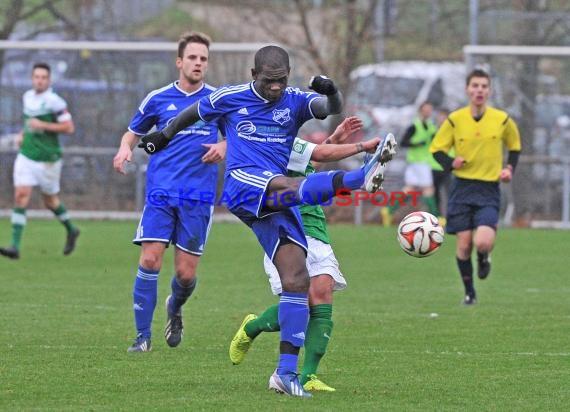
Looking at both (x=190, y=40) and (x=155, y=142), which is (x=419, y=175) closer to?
(x=190, y=40)

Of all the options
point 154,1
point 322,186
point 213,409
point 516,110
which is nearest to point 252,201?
point 322,186

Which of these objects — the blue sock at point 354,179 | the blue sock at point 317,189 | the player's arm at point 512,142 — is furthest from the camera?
the player's arm at point 512,142

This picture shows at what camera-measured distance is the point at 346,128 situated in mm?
7539

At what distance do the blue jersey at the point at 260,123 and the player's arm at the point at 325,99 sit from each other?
0.15 feet

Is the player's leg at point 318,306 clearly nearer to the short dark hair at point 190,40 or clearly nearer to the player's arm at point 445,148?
the short dark hair at point 190,40

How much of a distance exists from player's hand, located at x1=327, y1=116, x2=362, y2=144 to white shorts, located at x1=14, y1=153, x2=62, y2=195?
8.65 m

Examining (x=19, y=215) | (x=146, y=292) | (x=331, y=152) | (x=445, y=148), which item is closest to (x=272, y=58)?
(x=331, y=152)

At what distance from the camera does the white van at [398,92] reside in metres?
22.4

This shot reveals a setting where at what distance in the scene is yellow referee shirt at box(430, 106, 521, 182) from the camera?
1216 centimetres

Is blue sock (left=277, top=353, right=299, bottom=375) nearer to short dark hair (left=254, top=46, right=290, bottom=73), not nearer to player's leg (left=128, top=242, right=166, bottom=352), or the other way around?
short dark hair (left=254, top=46, right=290, bottom=73)

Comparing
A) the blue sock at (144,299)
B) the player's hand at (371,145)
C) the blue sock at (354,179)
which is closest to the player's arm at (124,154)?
the blue sock at (144,299)

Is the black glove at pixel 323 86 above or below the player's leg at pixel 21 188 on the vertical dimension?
above

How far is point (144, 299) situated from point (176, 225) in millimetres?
585

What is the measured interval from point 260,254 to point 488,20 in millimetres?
8906
